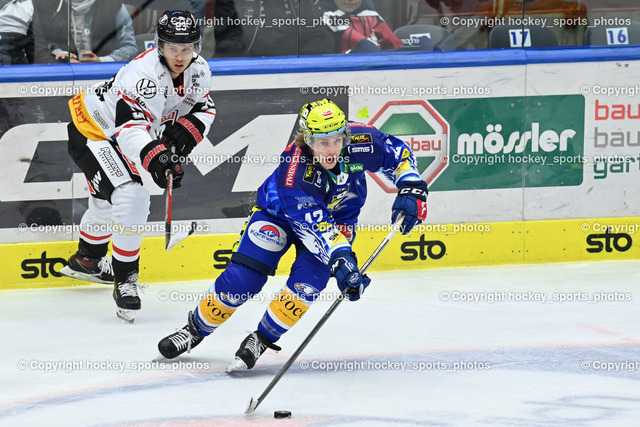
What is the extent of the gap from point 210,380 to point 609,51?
141 inches

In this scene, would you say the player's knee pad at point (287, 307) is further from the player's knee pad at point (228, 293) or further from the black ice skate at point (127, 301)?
the black ice skate at point (127, 301)

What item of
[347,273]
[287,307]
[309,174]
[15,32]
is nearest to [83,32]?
[15,32]

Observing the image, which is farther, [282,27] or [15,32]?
[282,27]

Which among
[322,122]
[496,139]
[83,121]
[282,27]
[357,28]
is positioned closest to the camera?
[322,122]

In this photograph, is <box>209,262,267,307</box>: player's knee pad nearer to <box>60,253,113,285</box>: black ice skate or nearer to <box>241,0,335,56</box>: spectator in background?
<box>60,253,113,285</box>: black ice skate

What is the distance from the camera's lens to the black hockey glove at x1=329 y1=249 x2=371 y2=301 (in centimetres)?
423

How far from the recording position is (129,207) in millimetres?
5594

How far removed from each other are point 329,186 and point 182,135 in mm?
1294

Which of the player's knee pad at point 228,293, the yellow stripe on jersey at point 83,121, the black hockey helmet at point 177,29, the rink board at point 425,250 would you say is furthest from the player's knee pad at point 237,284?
the rink board at point 425,250

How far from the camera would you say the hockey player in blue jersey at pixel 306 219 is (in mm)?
4438

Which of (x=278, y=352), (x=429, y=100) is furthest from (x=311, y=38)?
(x=278, y=352)

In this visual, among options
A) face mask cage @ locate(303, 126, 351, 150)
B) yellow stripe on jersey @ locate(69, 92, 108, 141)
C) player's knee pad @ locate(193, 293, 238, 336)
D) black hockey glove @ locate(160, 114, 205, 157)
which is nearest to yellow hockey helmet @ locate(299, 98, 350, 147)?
face mask cage @ locate(303, 126, 351, 150)

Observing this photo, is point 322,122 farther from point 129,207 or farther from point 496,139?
point 496,139

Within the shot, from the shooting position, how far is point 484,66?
665 cm
